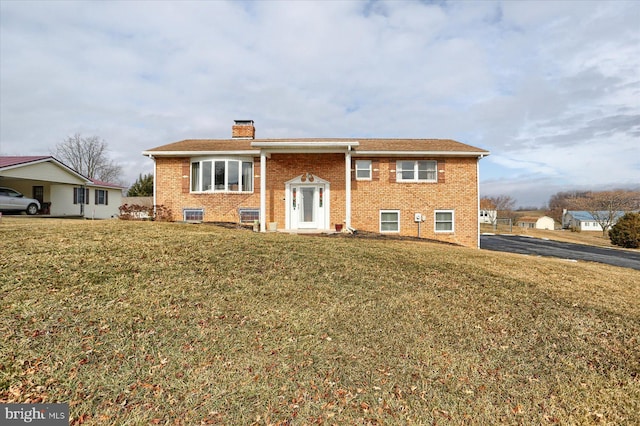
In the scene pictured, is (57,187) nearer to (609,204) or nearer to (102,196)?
(102,196)

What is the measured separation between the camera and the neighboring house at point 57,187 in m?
19.6

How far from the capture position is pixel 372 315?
504 centimetres

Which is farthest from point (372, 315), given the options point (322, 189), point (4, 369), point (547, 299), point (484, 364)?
point (322, 189)

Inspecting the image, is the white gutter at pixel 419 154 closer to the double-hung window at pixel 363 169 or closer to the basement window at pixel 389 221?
the double-hung window at pixel 363 169

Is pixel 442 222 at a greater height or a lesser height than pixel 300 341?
greater

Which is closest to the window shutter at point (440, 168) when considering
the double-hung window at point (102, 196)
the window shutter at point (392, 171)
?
the window shutter at point (392, 171)

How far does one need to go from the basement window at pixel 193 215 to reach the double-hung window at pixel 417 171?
10062mm

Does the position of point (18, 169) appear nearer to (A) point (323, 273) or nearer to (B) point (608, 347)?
(A) point (323, 273)

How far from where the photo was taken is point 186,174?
15773 mm

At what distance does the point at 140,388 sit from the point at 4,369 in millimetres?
1575

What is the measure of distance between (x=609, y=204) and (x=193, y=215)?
6542 centimetres

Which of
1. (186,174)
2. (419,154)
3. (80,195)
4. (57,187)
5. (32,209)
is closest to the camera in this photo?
(419,154)

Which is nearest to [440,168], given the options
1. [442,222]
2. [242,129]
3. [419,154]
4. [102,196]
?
[419,154]

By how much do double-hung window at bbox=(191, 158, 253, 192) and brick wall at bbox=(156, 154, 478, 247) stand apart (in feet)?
1.36
